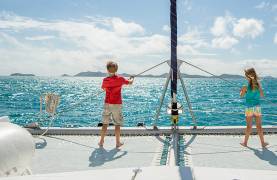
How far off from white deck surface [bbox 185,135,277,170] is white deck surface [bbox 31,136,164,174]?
724mm

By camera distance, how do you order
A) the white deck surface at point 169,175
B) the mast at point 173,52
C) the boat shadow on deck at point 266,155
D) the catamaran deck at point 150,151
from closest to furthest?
the white deck surface at point 169,175, the catamaran deck at point 150,151, the boat shadow on deck at point 266,155, the mast at point 173,52

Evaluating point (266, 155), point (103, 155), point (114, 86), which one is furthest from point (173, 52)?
point (266, 155)

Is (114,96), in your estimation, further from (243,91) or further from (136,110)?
(136,110)

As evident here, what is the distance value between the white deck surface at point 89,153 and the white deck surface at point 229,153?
72 centimetres

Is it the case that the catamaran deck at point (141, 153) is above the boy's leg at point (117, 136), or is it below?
below

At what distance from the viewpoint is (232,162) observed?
6.05 m

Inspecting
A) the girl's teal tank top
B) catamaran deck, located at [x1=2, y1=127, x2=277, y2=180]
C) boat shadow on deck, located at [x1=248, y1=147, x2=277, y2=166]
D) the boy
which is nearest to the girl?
the girl's teal tank top

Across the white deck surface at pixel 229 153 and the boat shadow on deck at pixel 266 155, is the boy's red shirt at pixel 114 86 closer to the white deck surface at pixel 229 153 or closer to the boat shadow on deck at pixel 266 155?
the white deck surface at pixel 229 153

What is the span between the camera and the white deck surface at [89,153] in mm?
5914

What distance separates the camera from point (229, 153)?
21.8 feet

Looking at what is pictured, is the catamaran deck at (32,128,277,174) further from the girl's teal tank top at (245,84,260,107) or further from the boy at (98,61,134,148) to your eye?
the girl's teal tank top at (245,84,260,107)

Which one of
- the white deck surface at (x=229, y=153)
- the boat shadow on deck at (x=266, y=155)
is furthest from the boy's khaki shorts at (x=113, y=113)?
the boat shadow on deck at (x=266, y=155)

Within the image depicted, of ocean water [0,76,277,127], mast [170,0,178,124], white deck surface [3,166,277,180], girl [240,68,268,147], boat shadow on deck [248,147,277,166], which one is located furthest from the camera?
ocean water [0,76,277,127]

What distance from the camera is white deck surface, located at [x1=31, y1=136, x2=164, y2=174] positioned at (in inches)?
233
